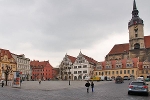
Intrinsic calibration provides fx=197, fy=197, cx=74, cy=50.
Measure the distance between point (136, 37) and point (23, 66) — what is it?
5666cm

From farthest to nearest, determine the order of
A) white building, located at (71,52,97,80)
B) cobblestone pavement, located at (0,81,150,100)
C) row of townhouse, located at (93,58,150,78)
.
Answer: white building, located at (71,52,97,80) → row of townhouse, located at (93,58,150,78) → cobblestone pavement, located at (0,81,150,100)

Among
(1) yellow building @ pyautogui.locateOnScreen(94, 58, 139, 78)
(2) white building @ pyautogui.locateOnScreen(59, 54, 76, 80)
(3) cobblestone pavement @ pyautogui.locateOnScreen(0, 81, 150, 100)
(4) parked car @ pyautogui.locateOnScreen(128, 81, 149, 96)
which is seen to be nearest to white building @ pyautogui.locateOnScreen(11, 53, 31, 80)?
(2) white building @ pyautogui.locateOnScreen(59, 54, 76, 80)

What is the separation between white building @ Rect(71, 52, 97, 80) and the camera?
312 feet

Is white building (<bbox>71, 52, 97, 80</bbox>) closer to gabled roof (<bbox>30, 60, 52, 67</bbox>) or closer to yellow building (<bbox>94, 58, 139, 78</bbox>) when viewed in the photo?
yellow building (<bbox>94, 58, 139, 78</bbox>)

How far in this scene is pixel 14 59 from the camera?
300 ft

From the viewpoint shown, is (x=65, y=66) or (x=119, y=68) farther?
(x=65, y=66)

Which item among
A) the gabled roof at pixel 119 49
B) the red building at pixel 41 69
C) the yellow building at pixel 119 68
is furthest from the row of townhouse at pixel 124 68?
the red building at pixel 41 69

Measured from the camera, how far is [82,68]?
9656 centimetres

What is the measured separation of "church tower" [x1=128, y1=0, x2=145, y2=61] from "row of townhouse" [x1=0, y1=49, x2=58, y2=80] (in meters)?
47.4

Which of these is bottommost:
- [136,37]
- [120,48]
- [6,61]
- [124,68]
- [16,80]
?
[16,80]

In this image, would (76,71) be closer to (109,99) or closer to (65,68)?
(65,68)

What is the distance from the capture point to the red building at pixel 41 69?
117m

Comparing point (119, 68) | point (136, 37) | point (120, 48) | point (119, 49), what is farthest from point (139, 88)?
point (120, 48)

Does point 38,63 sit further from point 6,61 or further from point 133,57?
point 133,57
